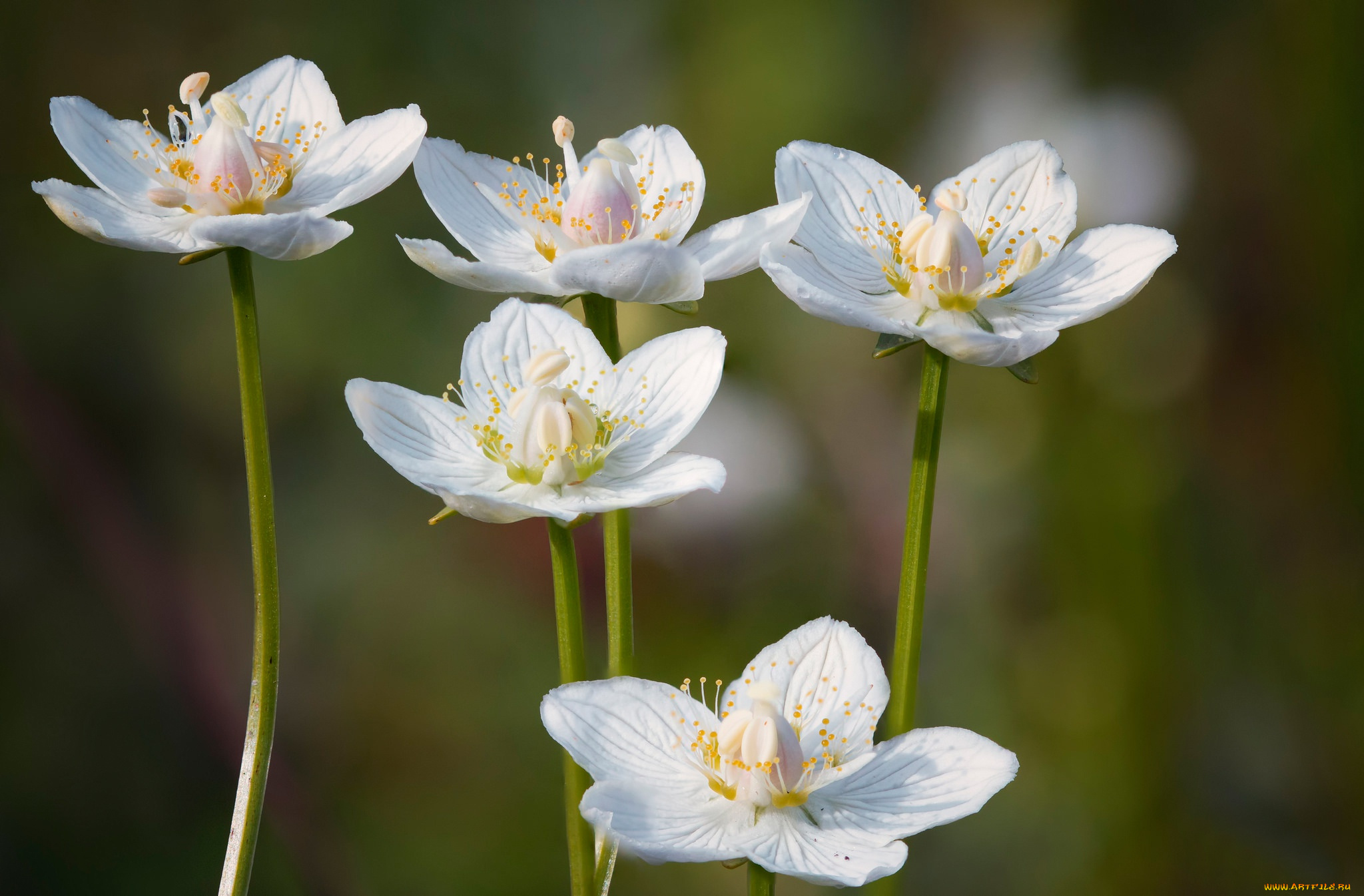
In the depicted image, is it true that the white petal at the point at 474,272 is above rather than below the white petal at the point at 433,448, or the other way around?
above

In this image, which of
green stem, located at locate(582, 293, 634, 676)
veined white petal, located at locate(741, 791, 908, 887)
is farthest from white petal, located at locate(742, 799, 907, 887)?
green stem, located at locate(582, 293, 634, 676)

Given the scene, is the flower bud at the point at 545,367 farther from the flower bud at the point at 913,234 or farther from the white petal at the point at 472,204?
the flower bud at the point at 913,234

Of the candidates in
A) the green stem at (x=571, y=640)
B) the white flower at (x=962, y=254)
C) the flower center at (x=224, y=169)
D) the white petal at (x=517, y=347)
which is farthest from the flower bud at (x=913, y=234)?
the flower center at (x=224, y=169)

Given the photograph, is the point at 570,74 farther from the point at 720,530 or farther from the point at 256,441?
the point at 256,441

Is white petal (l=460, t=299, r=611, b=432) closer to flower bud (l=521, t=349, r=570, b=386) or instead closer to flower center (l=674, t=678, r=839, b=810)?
flower bud (l=521, t=349, r=570, b=386)

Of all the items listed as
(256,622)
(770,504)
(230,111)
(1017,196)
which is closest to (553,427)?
(256,622)

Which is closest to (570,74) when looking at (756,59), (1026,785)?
(756,59)

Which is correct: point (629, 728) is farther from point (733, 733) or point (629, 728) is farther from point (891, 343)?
point (891, 343)
